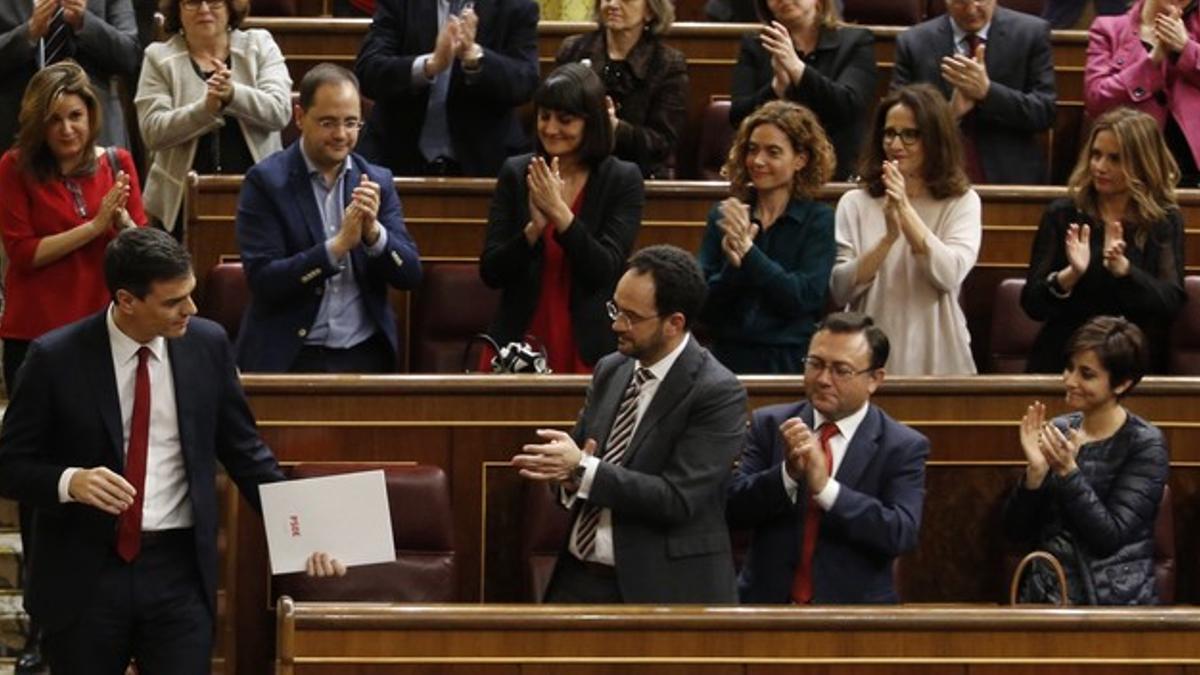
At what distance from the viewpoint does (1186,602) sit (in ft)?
15.4

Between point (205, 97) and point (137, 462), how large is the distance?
70.2 inches

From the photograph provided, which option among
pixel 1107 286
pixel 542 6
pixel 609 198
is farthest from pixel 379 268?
pixel 542 6

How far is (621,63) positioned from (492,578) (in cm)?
156

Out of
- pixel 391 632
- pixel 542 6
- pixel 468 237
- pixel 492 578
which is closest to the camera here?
pixel 391 632

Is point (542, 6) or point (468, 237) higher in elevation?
point (542, 6)

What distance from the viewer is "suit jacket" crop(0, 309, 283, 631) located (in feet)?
12.6

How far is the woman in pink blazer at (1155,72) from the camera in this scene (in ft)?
19.0

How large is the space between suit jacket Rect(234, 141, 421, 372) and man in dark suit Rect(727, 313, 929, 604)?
0.93 metres

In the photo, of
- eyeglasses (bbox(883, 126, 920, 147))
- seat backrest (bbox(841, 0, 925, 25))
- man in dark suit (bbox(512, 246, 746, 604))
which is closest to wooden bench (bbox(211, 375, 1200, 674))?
man in dark suit (bbox(512, 246, 746, 604))

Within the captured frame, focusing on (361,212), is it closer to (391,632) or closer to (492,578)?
(492,578)

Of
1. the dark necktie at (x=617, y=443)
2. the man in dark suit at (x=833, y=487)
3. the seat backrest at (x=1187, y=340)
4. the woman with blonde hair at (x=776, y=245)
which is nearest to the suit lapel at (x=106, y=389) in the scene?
the dark necktie at (x=617, y=443)

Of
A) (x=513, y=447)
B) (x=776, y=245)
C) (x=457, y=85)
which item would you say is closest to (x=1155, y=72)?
(x=776, y=245)

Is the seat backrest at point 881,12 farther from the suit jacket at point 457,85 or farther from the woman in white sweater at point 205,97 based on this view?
the woman in white sweater at point 205,97

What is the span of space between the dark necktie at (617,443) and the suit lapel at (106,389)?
78cm
